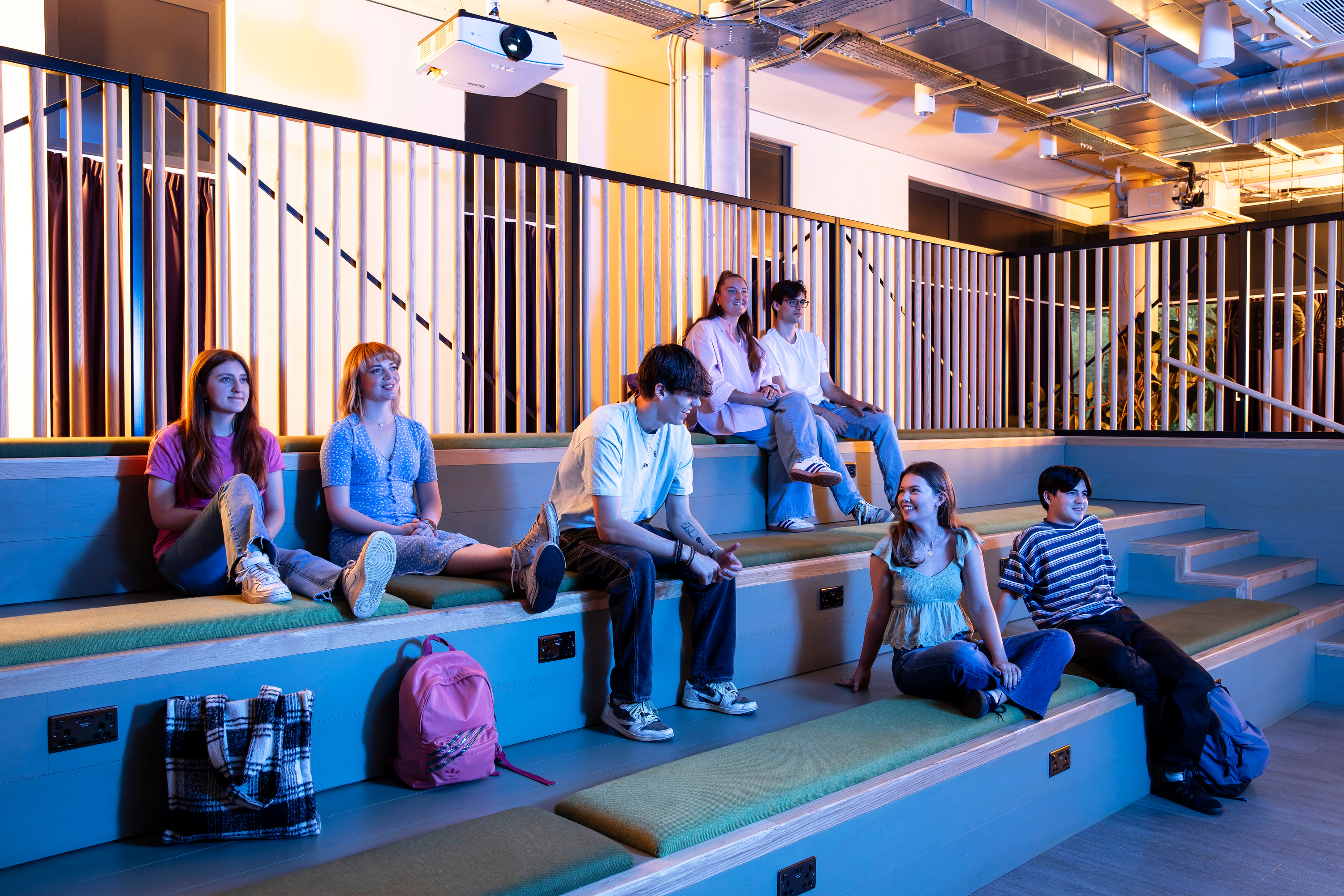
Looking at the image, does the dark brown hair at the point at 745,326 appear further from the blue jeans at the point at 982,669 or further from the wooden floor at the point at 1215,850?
the wooden floor at the point at 1215,850

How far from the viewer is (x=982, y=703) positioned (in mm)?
2389

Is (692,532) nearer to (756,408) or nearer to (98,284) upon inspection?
(756,408)

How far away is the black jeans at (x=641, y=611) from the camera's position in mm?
2543

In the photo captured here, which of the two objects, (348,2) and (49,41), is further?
(348,2)

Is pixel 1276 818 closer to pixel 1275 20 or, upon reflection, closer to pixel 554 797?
pixel 554 797

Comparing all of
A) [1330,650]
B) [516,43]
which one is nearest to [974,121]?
[516,43]

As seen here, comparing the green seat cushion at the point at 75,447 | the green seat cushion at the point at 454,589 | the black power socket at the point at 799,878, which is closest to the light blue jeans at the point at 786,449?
the green seat cushion at the point at 454,589

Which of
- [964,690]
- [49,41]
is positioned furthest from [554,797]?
[49,41]

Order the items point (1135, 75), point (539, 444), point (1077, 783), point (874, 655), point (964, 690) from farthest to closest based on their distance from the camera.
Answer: point (1135, 75)
point (539, 444)
point (874, 655)
point (1077, 783)
point (964, 690)

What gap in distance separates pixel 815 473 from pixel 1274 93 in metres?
5.02

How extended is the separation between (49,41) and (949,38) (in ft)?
14.6

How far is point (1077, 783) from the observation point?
2637 mm

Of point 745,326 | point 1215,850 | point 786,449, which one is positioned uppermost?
point 745,326

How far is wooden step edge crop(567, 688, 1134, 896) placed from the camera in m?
1.61
